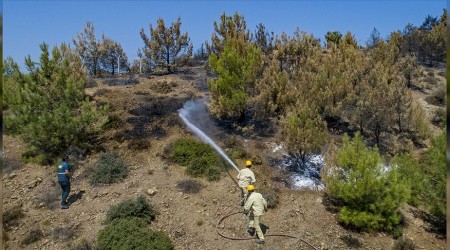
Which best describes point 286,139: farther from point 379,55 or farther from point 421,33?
point 421,33

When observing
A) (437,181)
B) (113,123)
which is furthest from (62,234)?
(437,181)

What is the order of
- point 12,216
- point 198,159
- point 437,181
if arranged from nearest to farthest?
point 12,216
point 437,181
point 198,159

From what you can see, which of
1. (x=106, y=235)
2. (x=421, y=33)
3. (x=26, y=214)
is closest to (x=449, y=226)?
(x=106, y=235)

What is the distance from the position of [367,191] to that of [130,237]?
8.11m

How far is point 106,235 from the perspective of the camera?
1227cm

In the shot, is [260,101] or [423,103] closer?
[260,101]

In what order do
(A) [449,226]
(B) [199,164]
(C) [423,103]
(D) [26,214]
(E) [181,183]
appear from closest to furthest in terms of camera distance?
(A) [449,226] → (D) [26,214] → (E) [181,183] → (B) [199,164] → (C) [423,103]

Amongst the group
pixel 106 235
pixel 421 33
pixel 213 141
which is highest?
pixel 421 33

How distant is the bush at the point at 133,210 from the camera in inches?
528

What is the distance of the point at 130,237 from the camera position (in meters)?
11.9

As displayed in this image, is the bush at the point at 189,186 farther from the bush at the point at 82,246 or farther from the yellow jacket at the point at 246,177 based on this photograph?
the bush at the point at 82,246

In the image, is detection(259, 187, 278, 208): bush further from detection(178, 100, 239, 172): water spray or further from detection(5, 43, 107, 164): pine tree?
detection(5, 43, 107, 164): pine tree

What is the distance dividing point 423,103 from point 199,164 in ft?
67.2

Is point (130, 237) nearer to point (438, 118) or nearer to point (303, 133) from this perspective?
A: point (303, 133)
